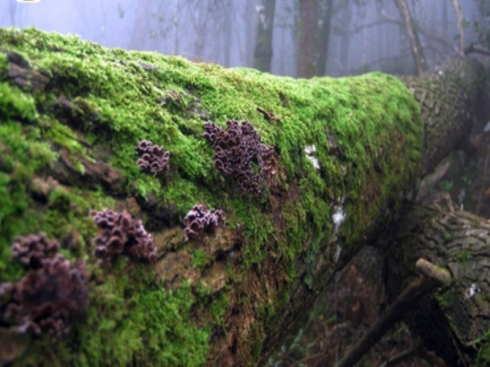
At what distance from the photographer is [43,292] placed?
3.59 ft

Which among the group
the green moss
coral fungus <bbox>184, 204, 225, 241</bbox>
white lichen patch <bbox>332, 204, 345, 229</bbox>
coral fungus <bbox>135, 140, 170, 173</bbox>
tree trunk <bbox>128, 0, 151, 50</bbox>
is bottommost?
white lichen patch <bbox>332, 204, 345, 229</bbox>

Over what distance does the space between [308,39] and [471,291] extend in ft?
28.8

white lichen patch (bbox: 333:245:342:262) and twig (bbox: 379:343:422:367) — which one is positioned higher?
white lichen patch (bbox: 333:245:342:262)

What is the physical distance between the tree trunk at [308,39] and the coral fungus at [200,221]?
9312 mm

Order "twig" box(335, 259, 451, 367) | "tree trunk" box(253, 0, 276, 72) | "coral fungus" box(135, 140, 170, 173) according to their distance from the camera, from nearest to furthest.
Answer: "coral fungus" box(135, 140, 170, 173) < "twig" box(335, 259, 451, 367) < "tree trunk" box(253, 0, 276, 72)

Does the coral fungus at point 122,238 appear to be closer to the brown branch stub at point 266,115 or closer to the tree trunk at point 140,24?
the brown branch stub at point 266,115

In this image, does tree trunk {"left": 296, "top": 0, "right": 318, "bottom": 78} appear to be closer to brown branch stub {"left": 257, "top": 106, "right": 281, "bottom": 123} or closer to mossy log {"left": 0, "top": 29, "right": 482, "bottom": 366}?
mossy log {"left": 0, "top": 29, "right": 482, "bottom": 366}

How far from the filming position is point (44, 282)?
3.60 ft

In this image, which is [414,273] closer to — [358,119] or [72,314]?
[358,119]

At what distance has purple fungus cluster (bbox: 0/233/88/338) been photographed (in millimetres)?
1047

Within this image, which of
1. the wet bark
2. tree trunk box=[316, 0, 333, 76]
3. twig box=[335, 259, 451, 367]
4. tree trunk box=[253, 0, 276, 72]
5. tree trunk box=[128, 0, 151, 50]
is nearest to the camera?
the wet bark

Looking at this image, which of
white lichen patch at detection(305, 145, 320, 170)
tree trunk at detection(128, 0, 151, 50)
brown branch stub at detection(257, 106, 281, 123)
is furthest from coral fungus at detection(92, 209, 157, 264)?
tree trunk at detection(128, 0, 151, 50)

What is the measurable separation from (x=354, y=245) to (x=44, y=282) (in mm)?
2868

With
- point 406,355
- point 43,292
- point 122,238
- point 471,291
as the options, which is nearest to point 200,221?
point 122,238
